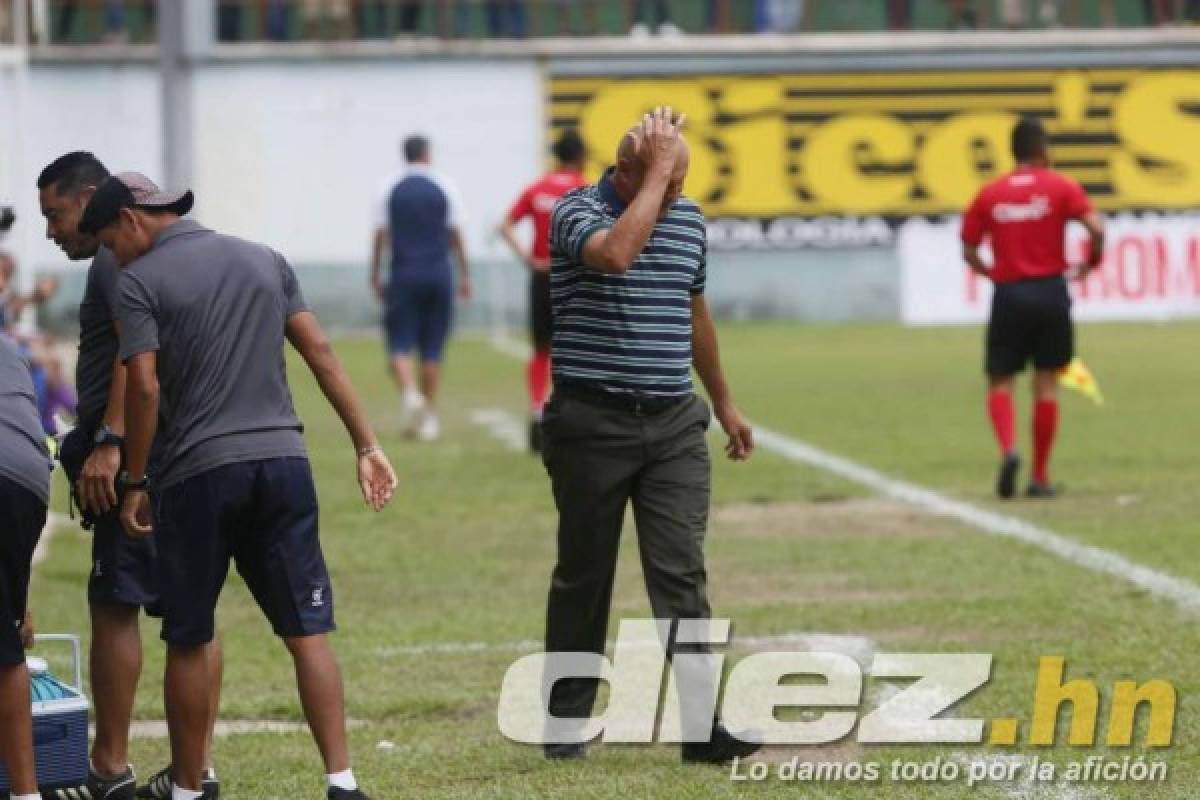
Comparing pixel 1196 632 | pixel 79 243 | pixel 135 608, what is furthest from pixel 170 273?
pixel 1196 632

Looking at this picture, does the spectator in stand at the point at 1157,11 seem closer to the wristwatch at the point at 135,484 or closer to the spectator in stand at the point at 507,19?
the spectator in stand at the point at 507,19

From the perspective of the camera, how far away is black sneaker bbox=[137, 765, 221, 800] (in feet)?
24.1

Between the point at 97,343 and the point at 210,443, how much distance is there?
72 cm

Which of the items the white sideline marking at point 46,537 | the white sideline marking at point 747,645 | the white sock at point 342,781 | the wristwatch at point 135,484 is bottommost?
the white sideline marking at point 46,537

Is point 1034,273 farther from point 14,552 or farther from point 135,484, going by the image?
point 14,552

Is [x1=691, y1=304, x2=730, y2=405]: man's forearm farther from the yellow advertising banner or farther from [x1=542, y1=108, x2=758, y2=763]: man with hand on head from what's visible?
the yellow advertising banner

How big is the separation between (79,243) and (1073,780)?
9.84ft

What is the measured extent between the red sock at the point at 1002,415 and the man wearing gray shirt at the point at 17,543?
838cm

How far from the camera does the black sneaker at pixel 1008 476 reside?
1423cm

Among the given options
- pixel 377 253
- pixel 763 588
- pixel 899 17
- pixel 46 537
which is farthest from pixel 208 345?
pixel 899 17

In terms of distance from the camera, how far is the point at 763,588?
37.1 feet

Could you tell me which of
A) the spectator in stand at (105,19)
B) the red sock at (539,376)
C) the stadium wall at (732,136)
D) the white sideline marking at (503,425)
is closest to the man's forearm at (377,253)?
the white sideline marking at (503,425)

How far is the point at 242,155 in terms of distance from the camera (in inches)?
1433

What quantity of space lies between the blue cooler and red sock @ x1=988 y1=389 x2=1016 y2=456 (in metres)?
7.97
